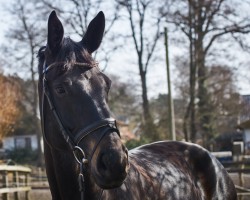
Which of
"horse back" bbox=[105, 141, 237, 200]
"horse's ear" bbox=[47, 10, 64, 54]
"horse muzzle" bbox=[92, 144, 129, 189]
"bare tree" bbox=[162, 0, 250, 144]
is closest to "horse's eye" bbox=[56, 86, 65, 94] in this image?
"horse's ear" bbox=[47, 10, 64, 54]

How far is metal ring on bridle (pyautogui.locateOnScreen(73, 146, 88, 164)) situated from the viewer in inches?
110

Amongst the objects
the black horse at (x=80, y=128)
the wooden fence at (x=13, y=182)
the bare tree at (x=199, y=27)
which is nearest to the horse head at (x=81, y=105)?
the black horse at (x=80, y=128)

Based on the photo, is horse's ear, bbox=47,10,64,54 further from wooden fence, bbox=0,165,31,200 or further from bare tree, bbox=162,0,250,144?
bare tree, bbox=162,0,250,144

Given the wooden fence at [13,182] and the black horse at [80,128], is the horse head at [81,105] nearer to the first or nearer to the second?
the black horse at [80,128]

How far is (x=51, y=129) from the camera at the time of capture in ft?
10.0

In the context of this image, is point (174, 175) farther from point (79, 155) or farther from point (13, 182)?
point (13, 182)

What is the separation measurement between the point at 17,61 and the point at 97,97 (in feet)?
98.8

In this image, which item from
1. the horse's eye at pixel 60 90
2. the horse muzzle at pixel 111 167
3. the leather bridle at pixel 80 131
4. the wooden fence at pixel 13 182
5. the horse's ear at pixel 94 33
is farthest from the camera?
the wooden fence at pixel 13 182

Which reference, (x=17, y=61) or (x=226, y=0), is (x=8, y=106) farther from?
(x=226, y=0)

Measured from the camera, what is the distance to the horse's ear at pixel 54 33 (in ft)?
10.2

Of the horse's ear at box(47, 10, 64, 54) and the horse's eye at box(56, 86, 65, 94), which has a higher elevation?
the horse's ear at box(47, 10, 64, 54)

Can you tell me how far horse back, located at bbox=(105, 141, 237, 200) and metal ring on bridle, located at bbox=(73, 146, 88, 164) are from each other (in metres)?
0.44

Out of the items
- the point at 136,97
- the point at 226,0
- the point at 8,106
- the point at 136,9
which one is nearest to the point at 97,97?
the point at 226,0

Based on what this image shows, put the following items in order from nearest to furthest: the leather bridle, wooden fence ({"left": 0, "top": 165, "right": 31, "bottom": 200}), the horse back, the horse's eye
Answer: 1. the leather bridle
2. the horse's eye
3. the horse back
4. wooden fence ({"left": 0, "top": 165, "right": 31, "bottom": 200})
